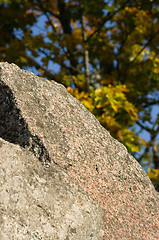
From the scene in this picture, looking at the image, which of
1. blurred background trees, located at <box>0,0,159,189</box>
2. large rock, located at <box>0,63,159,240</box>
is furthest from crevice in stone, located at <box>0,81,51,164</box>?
blurred background trees, located at <box>0,0,159,189</box>

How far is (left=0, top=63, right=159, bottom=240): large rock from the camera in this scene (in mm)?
2227

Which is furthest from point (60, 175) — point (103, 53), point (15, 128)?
point (103, 53)

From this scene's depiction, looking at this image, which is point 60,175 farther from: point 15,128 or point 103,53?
point 103,53

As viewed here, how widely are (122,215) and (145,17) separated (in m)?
7.86

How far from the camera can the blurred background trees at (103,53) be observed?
277 inches

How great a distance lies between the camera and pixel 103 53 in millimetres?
10320

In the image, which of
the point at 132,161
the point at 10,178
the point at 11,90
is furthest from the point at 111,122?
the point at 10,178

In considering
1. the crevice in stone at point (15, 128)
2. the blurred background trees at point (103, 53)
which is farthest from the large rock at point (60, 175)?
the blurred background trees at point (103, 53)

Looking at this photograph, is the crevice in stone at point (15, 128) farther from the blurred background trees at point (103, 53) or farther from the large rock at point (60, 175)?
the blurred background trees at point (103, 53)

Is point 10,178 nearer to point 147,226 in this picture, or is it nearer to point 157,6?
point 147,226

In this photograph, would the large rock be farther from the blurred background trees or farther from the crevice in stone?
the blurred background trees

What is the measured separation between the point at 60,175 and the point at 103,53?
817 centimetres

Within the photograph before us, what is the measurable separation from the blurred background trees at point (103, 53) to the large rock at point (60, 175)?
3.57m

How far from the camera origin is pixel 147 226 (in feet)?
9.28
